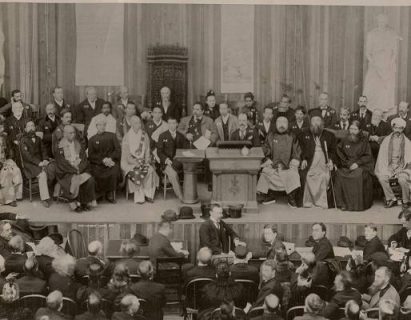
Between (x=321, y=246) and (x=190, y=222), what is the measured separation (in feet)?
4.63

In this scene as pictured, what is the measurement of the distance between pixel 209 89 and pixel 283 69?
92 centimetres

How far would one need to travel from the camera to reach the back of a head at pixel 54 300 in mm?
5785

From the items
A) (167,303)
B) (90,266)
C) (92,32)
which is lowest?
(167,303)

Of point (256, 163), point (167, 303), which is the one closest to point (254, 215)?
point (256, 163)

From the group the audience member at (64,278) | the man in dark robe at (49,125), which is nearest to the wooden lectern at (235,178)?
the man in dark robe at (49,125)

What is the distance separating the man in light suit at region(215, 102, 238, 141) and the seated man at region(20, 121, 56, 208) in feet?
6.12

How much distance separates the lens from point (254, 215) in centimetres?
788

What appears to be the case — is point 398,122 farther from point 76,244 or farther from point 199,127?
point 76,244

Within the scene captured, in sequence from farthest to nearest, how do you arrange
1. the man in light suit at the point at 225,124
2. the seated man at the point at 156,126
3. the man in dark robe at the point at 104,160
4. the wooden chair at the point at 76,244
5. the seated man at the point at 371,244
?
the man in light suit at the point at 225,124 < the seated man at the point at 156,126 < the man in dark robe at the point at 104,160 < the wooden chair at the point at 76,244 < the seated man at the point at 371,244

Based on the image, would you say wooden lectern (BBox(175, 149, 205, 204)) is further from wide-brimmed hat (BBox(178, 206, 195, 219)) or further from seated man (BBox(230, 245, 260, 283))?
seated man (BBox(230, 245, 260, 283))

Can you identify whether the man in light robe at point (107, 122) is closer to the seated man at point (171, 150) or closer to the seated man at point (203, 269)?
the seated man at point (171, 150)

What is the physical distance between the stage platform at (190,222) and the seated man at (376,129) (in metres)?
0.89

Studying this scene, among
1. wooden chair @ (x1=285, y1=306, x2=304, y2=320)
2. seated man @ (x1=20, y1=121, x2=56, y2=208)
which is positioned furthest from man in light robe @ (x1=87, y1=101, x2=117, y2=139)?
wooden chair @ (x1=285, y1=306, x2=304, y2=320)

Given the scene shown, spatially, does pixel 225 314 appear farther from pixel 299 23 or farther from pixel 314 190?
pixel 299 23
